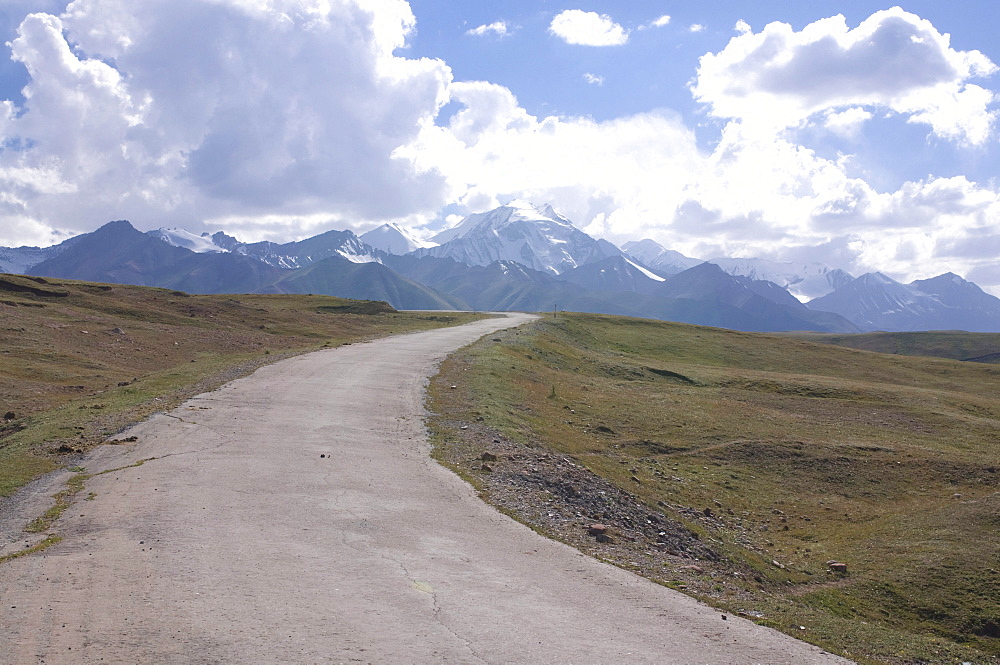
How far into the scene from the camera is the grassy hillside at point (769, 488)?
13.0 meters

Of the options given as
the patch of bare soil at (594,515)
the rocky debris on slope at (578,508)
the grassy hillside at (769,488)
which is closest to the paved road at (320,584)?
the patch of bare soil at (594,515)

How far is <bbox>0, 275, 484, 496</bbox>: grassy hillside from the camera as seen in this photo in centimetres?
1964

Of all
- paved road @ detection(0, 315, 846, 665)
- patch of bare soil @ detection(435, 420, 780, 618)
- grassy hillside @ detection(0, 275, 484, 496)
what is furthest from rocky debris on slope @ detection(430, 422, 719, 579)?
grassy hillside @ detection(0, 275, 484, 496)

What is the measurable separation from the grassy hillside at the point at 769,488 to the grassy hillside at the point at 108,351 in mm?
10757

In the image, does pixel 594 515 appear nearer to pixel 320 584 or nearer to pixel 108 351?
pixel 320 584

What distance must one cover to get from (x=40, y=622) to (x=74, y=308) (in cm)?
6463

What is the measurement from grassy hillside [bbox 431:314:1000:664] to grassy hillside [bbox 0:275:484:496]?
1076 cm

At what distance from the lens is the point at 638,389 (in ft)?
131

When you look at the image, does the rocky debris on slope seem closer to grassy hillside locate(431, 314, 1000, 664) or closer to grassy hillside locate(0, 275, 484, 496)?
grassy hillside locate(431, 314, 1000, 664)

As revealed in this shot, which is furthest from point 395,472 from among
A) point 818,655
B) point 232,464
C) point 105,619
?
point 818,655

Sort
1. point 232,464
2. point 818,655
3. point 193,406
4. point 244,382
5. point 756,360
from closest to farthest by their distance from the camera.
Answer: point 818,655 < point 232,464 < point 193,406 < point 244,382 < point 756,360

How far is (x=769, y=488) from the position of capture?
2238cm

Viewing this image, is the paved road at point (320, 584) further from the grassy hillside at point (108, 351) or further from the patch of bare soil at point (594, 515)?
the grassy hillside at point (108, 351)

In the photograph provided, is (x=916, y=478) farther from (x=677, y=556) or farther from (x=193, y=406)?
(x=193, y=406)
